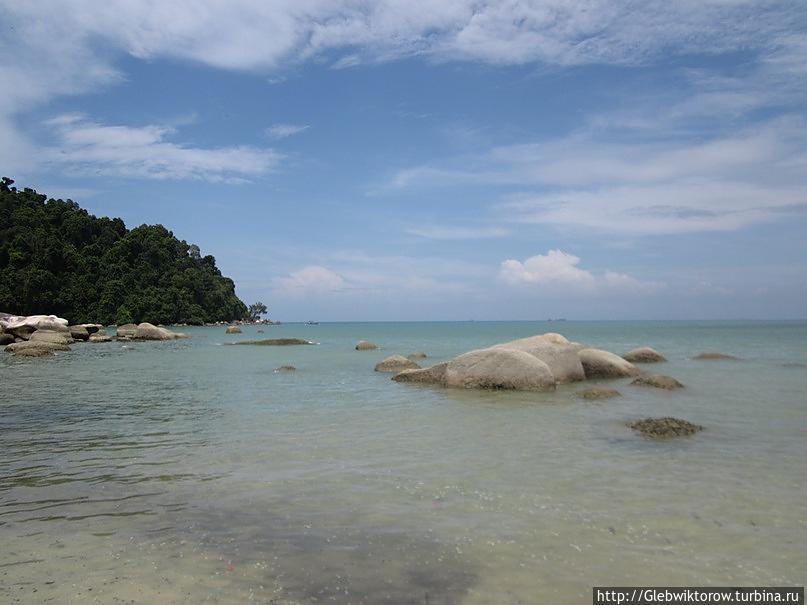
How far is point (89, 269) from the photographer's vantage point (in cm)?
9894

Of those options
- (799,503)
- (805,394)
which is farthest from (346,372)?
(799,503)

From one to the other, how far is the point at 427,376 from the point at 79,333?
4770cm

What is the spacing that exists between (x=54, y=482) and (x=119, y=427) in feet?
13.7

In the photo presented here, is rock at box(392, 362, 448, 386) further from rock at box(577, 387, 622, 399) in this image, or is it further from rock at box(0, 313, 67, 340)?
rock at box(0, 313, 67, 340)

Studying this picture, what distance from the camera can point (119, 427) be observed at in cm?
1145

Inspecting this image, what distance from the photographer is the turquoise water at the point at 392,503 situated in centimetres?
462

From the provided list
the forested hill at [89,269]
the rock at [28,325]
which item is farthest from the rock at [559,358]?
the forested hill at [89,269]

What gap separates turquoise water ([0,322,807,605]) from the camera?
462 centimetres

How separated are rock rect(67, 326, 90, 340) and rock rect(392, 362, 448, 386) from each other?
45.8m

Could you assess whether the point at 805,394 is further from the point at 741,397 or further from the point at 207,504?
the point at 207,504

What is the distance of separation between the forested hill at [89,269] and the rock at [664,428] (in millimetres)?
96410

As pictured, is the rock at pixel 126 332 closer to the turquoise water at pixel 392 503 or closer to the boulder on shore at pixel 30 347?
the boulder on shore at pixel 30 347

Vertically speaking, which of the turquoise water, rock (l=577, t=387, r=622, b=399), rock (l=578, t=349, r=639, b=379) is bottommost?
the turquoise water

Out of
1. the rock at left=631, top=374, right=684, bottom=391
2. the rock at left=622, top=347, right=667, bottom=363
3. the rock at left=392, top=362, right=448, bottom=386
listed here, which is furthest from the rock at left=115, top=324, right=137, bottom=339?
the rock at left=631, top=374, right=684, bottom=391
